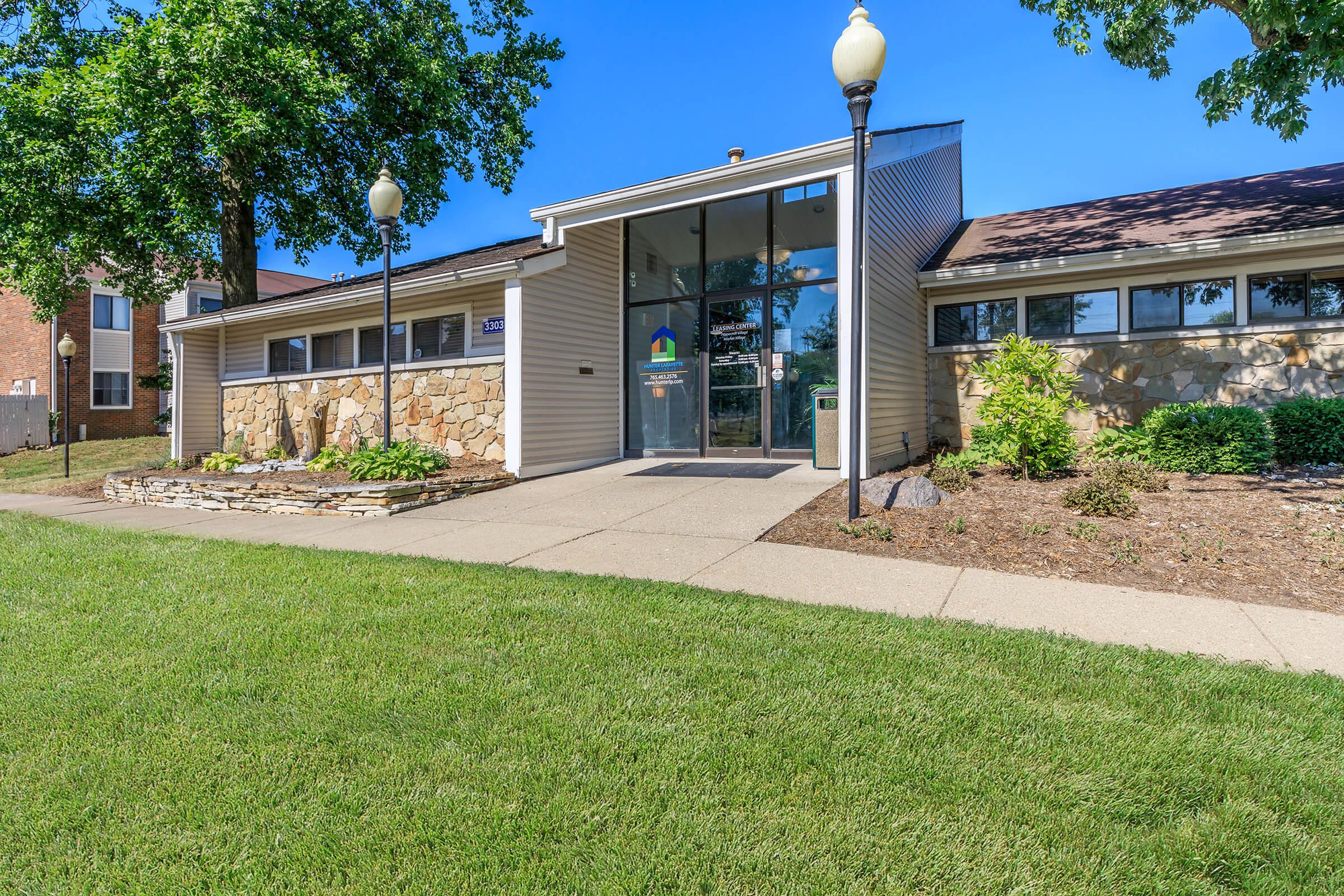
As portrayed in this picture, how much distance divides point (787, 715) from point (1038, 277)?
9.99 m

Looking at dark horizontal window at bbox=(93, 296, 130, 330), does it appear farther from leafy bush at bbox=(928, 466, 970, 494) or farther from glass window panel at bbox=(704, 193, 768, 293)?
leafy bush at bbox=(928, 466, 970, 494)

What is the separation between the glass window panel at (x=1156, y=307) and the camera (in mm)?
9414

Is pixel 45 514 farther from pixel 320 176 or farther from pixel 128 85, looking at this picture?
pixel 320 176

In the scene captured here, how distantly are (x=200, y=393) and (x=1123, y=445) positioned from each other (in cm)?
1764

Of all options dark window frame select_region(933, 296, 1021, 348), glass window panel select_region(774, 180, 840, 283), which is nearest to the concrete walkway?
glass window panel select_region(774, 180, 840, 283)

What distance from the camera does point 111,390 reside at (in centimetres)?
2412

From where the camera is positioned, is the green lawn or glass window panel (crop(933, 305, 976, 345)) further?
glass window panel (crop(933, 305, 976, 345))

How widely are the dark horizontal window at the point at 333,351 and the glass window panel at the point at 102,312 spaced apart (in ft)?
60.8

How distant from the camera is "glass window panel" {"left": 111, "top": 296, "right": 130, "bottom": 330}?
79.7 feet

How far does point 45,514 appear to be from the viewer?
331 inches

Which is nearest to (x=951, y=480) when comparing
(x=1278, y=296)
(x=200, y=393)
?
(x=1278, y=296)

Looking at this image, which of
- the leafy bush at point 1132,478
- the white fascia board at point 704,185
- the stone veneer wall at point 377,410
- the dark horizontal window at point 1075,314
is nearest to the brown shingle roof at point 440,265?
the white fascia board at point 704,185

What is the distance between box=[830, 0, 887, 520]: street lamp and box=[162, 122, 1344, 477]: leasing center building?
61.3 inches

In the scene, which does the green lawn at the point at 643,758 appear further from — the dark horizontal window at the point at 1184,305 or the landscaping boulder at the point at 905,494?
the dark horizontal window at the point at 1184,305
